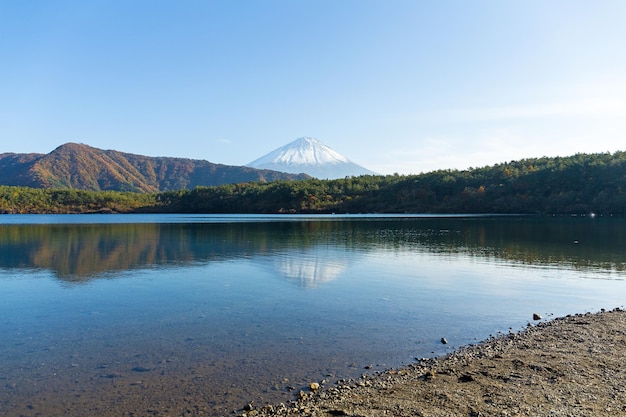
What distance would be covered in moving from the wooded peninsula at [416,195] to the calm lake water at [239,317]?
329ft

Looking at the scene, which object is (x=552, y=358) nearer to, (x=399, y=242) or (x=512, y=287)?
(x=512, y=287)

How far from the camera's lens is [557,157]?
150 m

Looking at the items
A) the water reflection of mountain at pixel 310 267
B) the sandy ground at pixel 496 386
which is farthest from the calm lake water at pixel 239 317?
the sandy ground at pixel 496 386

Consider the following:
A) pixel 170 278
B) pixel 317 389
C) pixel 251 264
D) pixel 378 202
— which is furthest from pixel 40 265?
pixel 378 202

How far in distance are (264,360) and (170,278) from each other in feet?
45.0

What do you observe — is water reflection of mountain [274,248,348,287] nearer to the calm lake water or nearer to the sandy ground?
the calm lake water

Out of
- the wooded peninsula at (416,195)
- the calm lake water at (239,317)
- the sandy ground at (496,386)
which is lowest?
the calm lake water at (239,317)

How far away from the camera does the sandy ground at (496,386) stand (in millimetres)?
7379

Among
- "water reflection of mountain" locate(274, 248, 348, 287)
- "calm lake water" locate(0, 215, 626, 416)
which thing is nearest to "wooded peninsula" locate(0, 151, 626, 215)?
"calm lake water" locate(0, 215, 626, 416)

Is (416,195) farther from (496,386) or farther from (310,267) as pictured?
(496,386)

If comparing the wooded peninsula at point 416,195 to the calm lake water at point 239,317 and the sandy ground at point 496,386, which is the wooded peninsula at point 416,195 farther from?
the sandy ground at point 496,386

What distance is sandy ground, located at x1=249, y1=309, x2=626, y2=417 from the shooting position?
738 centimetres

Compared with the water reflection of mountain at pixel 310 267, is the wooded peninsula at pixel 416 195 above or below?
above

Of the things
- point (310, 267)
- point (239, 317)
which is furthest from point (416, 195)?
point (239, 317)
